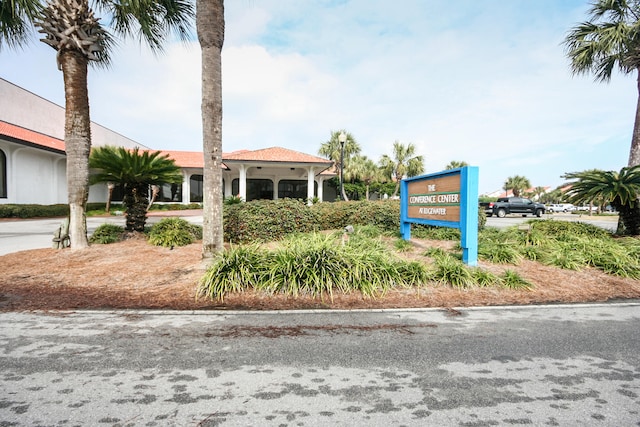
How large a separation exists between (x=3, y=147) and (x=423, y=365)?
79.7 ft

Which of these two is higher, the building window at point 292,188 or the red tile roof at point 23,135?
the red tile roof at point 23,135

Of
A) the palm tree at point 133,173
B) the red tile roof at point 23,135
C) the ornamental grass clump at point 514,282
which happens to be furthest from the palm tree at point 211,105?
the red tile roof at point 23,135

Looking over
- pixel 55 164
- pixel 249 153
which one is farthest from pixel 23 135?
pixel 249 153

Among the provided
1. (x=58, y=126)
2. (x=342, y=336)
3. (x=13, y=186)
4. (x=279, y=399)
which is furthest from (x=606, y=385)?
(x=58, y=126)

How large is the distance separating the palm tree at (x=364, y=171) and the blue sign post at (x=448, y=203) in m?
27.4

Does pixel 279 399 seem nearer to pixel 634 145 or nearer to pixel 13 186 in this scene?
pixel 634 145

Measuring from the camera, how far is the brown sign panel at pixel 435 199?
575 cm

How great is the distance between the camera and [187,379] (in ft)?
7.34

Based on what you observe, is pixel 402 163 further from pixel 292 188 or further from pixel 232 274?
pixel 232 274

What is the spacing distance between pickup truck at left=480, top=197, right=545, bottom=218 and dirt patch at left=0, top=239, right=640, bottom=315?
2175cm

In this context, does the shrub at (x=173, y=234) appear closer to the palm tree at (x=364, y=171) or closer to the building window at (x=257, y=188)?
the building window at (x=257, y=188)

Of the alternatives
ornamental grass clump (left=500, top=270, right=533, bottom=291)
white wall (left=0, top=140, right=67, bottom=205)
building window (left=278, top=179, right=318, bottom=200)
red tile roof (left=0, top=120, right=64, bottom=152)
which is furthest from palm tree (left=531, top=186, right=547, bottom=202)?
red tile roof (left=0, top=120, right=64, bottom=152)

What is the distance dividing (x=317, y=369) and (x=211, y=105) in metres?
4.82

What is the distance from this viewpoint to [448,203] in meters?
5.96
